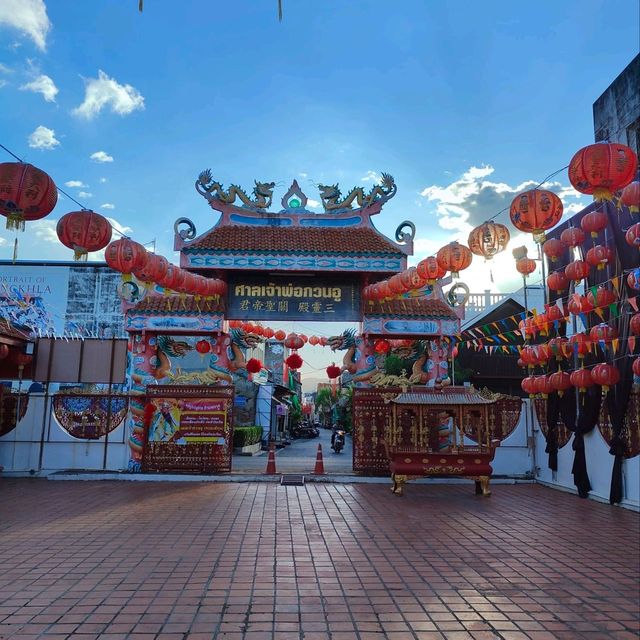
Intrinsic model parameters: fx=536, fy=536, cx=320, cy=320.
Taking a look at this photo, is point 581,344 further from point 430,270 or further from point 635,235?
point 430,270

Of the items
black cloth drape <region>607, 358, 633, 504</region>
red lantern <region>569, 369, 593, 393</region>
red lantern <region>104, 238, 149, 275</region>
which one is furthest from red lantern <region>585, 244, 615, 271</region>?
red lantern <region>104, 238, 149, 275</region>

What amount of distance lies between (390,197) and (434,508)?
25.0ft

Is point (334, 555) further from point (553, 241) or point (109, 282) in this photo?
point (109, 282)

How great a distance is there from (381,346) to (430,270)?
324 cm

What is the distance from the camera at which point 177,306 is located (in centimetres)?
1284

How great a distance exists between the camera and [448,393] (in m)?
11.1

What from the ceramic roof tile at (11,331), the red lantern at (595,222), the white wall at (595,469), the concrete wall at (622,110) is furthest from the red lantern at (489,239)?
the ceramic roof tile at (11,331)

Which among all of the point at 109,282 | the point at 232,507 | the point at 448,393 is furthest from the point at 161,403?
the point at 109,282

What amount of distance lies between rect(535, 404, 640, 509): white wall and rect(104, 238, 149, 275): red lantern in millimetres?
9094

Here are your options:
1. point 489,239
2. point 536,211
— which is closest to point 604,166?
point 536,211

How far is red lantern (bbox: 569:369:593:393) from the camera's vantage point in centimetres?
969

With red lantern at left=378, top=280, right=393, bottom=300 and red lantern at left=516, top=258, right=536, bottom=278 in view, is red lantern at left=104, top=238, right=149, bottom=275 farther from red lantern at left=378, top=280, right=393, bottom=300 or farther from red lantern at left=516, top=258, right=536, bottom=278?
red lantern at left=516, top=258, right=536, bottom=278

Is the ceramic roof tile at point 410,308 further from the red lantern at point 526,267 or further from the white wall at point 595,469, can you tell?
the white wall at point 595,469

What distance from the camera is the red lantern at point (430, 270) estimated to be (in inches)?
419
